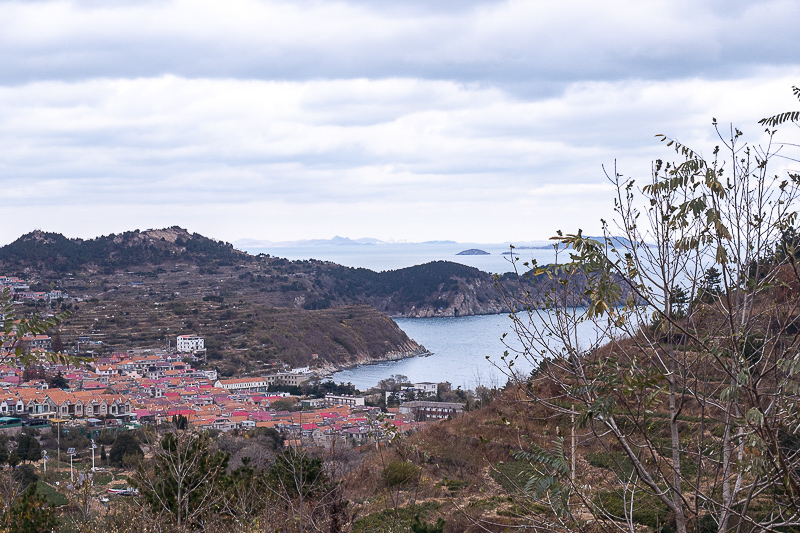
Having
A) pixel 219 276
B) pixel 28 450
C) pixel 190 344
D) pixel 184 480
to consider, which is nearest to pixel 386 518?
pixel 184 480

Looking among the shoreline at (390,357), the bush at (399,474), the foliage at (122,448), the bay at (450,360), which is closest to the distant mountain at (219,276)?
the bay at (450,360)

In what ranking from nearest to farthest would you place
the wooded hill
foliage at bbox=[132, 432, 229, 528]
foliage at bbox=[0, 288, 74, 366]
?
foliage at bbox=[0, 288, 74, 366] → foliage at bbox=[132, 432, 229, 528] → the wooded hill

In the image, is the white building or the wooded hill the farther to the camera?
the wooded hill

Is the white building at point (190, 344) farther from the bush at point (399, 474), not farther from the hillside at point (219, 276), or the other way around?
the bush at point (399, 474)

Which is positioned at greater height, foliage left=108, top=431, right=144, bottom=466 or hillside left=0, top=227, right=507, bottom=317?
hillside left=0, top=227, right=507, bottom=317

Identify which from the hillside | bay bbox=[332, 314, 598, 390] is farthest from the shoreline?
the hillside

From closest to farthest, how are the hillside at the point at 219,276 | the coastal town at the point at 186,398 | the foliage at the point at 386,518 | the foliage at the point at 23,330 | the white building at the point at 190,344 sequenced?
the foliage at the point at 23,330 < the foliage at the point at 386,518 < the coastal town at the point at 186,398 < the white building at the point at 190,344 < the hillside at the point at 219,276

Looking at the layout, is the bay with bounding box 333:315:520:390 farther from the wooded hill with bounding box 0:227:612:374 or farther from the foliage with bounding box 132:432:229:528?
the foliage with bounding box 132:432:229:528

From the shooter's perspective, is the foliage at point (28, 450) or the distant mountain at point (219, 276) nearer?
the foliage at point (28, 450)

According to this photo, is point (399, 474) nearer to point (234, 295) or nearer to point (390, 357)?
point (390, 357)
